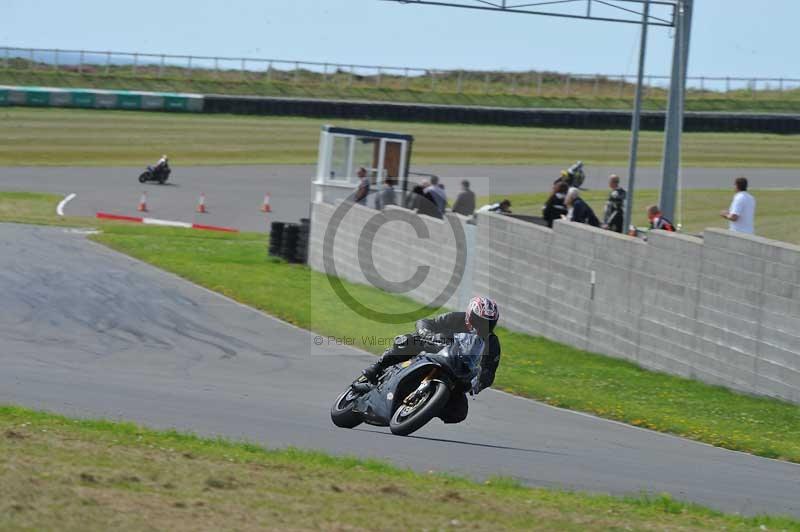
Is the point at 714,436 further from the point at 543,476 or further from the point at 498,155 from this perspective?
the point at 498,155

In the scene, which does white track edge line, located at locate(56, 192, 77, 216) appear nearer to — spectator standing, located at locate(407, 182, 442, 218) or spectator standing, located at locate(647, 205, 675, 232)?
spectator standing, located at locate(407, 182, 442, 218)

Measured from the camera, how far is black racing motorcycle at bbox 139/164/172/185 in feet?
149

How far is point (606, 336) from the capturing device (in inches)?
733

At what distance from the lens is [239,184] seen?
153ft

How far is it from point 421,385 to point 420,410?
0.23m

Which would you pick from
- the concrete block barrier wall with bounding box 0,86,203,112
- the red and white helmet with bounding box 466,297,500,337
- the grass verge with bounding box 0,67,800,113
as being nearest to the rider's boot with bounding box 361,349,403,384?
the red and white helmet with bounding box 466,297,500,337

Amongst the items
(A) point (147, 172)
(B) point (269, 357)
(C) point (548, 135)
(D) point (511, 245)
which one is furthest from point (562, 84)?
(B) point (269, 357)

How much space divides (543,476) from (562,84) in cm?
6443

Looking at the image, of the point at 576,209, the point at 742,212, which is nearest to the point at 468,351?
the point at 742,212

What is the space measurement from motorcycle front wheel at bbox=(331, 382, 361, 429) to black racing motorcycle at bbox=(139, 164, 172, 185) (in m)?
35.6

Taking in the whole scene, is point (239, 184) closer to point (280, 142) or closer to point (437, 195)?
point (280, 142)

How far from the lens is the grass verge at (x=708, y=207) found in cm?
2993

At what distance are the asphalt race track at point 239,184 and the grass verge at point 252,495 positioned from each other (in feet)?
94.8

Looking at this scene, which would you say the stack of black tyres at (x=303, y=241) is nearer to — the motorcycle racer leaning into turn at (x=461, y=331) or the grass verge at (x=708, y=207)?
the grass verge at (x=708, y=207)
